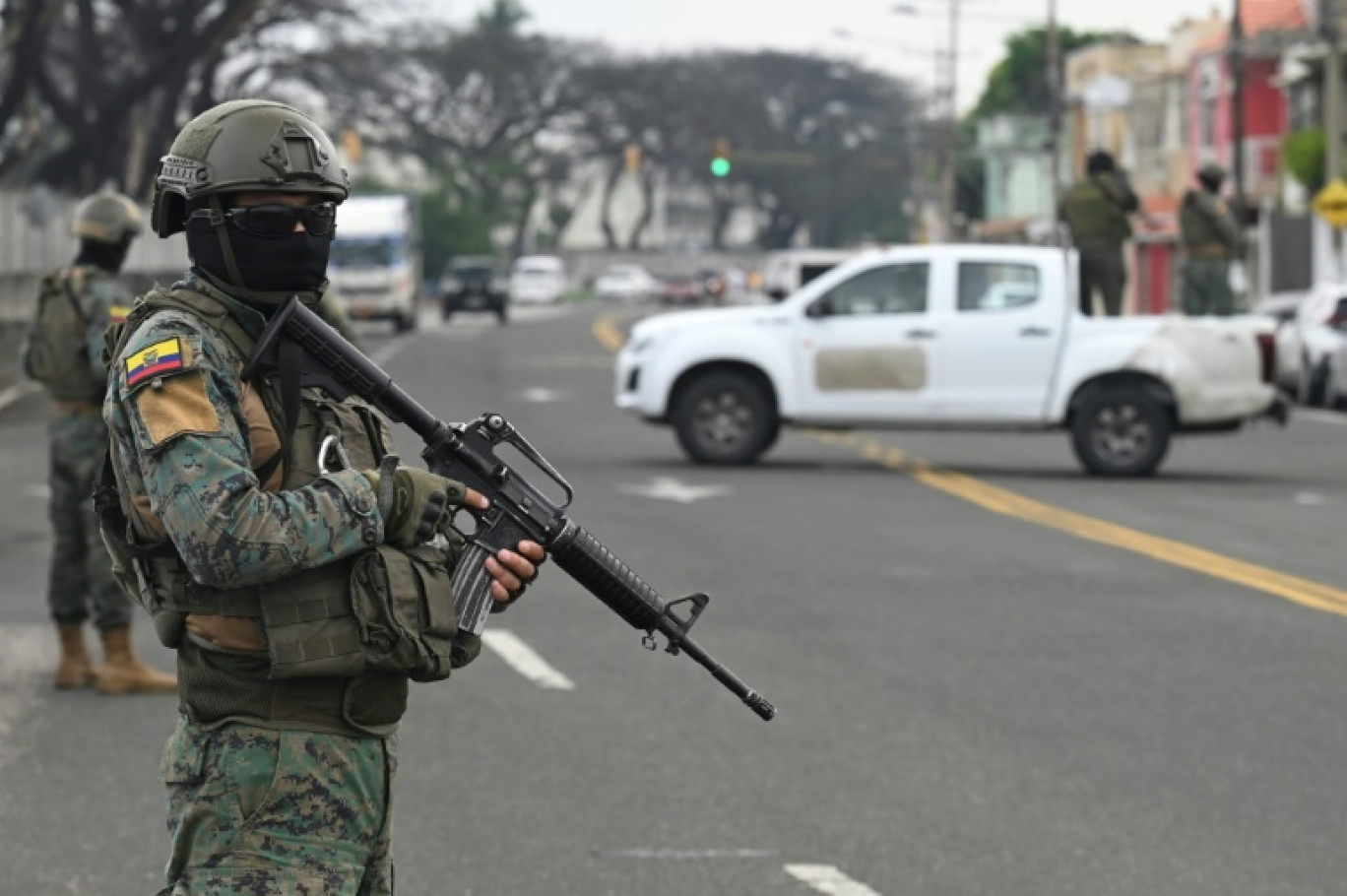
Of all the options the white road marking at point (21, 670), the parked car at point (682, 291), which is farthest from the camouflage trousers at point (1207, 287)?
the parked car at point (682, 291)

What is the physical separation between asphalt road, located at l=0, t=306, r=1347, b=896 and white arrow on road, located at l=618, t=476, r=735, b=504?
0.72m

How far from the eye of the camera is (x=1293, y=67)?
221 feet

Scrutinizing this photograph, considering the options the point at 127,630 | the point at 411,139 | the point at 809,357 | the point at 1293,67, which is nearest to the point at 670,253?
the point at 411,139

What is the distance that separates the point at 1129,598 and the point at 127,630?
530 cm

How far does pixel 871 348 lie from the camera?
22.0 metres

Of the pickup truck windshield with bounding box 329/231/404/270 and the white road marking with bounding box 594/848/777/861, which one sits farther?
the pickup truck windshield with bounding box 329/231/404/270

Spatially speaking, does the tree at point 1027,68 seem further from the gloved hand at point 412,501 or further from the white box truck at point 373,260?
the gloved hand at point 412,501

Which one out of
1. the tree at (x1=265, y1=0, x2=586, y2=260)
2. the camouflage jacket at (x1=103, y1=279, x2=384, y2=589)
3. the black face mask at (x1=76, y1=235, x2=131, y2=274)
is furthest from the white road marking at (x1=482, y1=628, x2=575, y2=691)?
the tree at (x1=265, y1=0, x2=586, y2=260)

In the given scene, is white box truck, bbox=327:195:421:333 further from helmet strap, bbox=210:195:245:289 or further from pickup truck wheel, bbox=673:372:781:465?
helmet strap, bbox=210:195:245:289

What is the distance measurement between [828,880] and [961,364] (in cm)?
1454

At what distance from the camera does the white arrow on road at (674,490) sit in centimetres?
1970

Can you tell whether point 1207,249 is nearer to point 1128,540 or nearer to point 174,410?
point 1128,540

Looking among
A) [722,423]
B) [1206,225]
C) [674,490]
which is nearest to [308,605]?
[674,490]

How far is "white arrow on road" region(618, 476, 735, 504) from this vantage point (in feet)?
64.6
